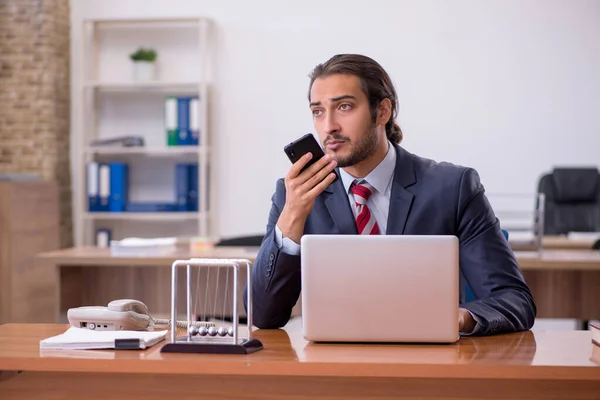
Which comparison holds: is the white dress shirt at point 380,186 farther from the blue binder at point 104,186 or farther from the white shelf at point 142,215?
the blue binder at point 104,186

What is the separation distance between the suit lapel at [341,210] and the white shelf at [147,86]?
141 inches

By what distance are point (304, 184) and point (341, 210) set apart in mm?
271

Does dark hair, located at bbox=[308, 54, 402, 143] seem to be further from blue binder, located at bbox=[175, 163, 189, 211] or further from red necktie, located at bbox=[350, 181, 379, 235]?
blue binder, located at bbox=[175, 163, 189, 211]

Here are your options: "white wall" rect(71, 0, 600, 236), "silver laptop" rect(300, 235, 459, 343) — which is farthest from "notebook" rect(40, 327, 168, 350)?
"white wall" rect(71, 0, 600, 236)

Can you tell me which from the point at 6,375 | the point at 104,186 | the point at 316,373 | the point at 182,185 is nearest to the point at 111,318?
the point at 6,375

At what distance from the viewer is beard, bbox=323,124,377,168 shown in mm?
2105

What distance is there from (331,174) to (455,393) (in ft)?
1.99

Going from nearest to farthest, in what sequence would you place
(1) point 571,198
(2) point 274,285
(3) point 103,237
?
(2) point 274,285 → (1) point 571,198 → (3) point 103,237

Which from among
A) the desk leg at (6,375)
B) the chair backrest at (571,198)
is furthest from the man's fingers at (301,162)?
the chair backrest at (571,198)

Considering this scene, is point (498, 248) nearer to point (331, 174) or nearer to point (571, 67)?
point (331, 174)

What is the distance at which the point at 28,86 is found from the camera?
565cm

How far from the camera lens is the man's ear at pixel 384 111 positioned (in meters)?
2.26

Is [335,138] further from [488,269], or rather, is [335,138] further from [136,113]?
[136,113]

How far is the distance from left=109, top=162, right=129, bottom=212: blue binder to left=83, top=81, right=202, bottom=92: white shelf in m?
0.56
